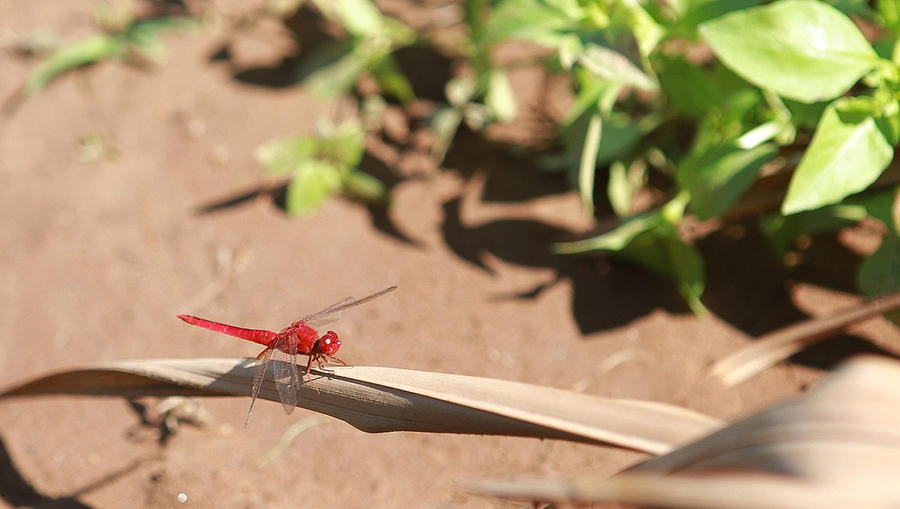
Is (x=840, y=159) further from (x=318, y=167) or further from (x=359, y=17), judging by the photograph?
(x=359, y=17)

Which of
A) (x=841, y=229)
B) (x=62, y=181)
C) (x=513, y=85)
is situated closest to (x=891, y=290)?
(x=841, y=229)

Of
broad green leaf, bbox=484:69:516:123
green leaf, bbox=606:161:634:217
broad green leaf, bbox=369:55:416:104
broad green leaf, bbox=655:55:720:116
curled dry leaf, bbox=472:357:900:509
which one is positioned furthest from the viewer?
broad green leaf, bbox=369:55:416:104

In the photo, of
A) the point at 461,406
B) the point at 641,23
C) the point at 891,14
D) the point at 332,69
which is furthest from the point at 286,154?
the point at 891,14

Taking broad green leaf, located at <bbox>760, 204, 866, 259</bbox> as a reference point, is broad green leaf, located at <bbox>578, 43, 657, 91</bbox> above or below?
above

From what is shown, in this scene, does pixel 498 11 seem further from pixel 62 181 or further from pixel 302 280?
pixel 62 181

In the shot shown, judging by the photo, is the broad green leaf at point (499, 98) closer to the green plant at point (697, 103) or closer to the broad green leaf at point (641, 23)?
the green plant at point (697, 103)

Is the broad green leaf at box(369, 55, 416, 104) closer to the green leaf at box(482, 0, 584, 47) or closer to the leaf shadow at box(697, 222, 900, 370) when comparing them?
the green leaf at box(482, 0, 584, 47)

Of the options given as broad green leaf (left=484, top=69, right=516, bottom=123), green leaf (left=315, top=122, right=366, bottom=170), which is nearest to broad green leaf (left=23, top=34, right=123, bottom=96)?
green leaf (left=315, top=122, right=366, bottom=170)

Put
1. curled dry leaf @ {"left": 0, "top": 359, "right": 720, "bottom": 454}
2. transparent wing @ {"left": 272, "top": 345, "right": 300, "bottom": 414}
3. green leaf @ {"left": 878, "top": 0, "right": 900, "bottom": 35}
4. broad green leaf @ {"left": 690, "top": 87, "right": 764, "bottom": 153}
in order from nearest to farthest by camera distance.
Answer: curled dry leaf @ {"left": 0, "top": 359, "right": 720, "bottom": 454} → transparent wing @ {"left": 272, "top": 345, "right": 300, "bottom": 414} → green leaf @ {"left": 878, "top": 0, "right": 900, "bottom": 35} → broad green leaf @ {"left": 690, "top": 87, "right": 764, "bottom": 153}
